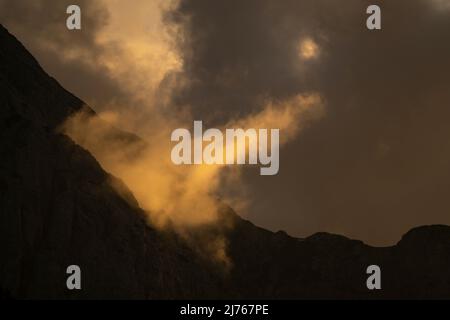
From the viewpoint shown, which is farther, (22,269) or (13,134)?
(13,134)

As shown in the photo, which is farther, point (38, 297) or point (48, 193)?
point (48, 193)

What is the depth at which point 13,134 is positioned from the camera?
176125mm

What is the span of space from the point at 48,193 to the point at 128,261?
26400 mm

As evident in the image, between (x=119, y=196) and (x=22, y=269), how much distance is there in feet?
137

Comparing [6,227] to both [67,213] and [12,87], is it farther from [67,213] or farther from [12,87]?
[12,87]

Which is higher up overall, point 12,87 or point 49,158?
point 12,87
